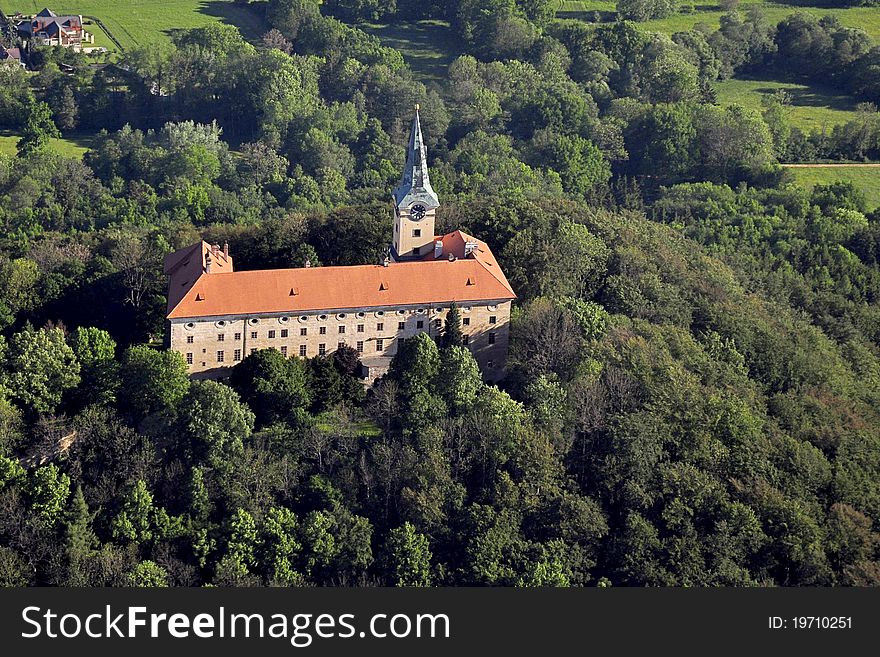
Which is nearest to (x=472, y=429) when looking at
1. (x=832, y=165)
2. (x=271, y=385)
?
(x=271, y=385)

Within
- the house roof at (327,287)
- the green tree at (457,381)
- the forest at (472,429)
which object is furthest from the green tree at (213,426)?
the green tree at (457,381)

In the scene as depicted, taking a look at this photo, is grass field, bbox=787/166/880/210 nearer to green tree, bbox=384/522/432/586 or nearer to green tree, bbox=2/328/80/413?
green tree, bbox=384/522/432/586

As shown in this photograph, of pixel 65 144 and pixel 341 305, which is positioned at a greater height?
pixel 341 305

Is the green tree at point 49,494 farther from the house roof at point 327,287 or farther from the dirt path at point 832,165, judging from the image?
the dirt path at point 832,165

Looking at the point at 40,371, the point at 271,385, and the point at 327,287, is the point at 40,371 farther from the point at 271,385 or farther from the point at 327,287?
the point at 327,287

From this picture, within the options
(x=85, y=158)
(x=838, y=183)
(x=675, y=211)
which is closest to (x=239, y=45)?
(x=85, y=158)

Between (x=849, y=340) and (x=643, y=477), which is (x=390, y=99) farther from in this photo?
(x=643, y=477)

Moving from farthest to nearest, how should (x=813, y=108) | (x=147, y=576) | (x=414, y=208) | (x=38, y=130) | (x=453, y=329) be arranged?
(x=813, y=108) < (x=38, y=130) < (x=414, y=208) < (x=453, y=329) < (x=147, y=576)
